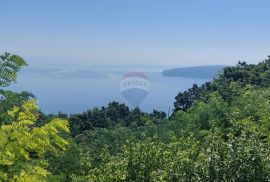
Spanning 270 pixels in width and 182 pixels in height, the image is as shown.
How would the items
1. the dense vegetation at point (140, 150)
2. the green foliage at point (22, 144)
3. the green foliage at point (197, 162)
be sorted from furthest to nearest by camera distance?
the green foliage at point (197, 162)
the dense vegetation at point (140, 150)
the green foliage at point (22, 144)

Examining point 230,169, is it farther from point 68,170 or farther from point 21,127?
point 68,170

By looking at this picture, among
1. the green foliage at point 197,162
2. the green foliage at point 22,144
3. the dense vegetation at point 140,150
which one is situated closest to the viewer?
the green foliage at point 22,144

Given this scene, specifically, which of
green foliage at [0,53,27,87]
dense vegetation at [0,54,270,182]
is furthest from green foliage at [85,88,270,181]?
green foliage at [0,53,27,87]

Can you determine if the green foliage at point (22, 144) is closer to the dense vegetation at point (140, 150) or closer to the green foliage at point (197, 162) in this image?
the dense vegetation at point (140, 150)

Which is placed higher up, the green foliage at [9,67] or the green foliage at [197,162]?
the green foliage at [9,67]

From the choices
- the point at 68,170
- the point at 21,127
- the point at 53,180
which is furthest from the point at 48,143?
the point at 68,170

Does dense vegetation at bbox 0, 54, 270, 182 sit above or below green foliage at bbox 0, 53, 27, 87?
below

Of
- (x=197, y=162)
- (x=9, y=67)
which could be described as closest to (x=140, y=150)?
(x=197, y=162)

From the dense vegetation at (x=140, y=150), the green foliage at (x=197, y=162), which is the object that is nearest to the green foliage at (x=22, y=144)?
the dense vegetation at (x=140, y=150)

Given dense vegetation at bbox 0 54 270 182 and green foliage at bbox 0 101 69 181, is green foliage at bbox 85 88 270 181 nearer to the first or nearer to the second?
dense vegetation at bbox 0 54 270 182

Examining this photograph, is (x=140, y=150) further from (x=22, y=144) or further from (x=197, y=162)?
(x=22, y=144)

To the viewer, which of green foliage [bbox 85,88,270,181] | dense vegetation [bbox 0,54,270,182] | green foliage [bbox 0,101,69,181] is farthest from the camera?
green foliage [bbox 85,88,270,181]
